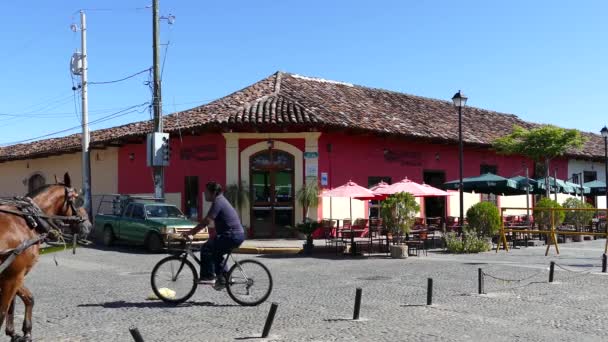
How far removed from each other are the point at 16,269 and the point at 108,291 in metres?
4.58

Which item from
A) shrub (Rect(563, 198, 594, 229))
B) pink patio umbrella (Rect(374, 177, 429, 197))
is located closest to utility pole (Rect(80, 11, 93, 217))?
pink patio umbrella (Rect(374, 177, 429, 197))

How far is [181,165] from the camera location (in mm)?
24000

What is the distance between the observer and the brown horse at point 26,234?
6195 millimetres

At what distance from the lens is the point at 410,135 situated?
78.4ft

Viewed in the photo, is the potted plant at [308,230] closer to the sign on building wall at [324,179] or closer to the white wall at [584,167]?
the sign on building wall at [324,179]

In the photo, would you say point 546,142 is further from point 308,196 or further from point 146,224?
point 146,224

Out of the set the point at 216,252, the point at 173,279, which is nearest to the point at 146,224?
the point at 173,279

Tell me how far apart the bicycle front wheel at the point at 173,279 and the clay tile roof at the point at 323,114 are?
39.5 feet

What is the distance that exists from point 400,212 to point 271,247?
4.32 meters

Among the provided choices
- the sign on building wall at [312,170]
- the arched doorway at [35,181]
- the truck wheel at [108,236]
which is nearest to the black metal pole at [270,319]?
the truck wheel at [108,236]

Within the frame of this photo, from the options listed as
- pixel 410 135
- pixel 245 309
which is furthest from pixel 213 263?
pixel 410 135

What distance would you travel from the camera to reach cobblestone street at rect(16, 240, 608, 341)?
7.29 m

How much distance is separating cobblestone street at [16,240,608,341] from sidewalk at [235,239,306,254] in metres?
3.88

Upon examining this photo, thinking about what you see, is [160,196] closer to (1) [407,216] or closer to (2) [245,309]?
(1) [407,216]
